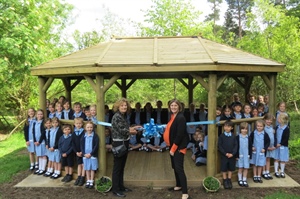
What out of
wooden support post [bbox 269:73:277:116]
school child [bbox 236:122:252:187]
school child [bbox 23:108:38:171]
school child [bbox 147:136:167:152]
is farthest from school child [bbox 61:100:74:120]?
wooden support post [bbox 269:73:277:116]

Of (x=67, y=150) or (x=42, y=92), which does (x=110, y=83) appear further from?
(x=42, y=92)

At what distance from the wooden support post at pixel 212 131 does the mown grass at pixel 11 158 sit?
492 cm

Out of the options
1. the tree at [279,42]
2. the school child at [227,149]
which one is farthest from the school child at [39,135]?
the tree at [279,42]

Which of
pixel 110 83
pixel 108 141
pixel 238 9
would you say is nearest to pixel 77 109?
pixel 110 83

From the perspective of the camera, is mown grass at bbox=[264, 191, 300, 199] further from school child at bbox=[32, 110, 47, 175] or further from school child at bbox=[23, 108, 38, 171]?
school child at bbox=[23, 108, 38, 171]

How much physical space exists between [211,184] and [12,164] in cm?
585

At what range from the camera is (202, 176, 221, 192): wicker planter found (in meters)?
5.79

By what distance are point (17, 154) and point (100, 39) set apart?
1108 centimetres

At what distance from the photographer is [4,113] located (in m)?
15.6

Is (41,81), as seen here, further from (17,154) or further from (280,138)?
(280,138)

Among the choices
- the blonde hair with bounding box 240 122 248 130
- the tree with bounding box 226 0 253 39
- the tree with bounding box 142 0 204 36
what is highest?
the tree with bounding box 226 0 253 39

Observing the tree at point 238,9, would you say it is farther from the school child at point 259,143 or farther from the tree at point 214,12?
the school child at point 259,143

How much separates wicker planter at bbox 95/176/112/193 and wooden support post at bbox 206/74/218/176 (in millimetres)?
2191

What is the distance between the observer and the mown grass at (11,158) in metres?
7.45
